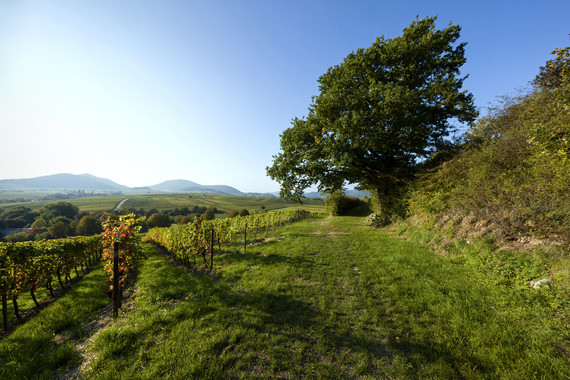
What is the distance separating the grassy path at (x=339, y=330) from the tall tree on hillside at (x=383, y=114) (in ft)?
33.1

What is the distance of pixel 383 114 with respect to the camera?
13344mm

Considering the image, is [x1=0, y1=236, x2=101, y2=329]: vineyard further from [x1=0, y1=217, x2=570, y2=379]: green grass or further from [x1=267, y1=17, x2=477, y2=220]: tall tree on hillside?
[x1=267, y1=17, x2=477, y2=220]: tall tree on hillside

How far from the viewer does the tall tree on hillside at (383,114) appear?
1372 centimetres

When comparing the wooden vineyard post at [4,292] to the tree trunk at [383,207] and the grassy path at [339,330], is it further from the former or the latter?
the tree trunk at [383,207]

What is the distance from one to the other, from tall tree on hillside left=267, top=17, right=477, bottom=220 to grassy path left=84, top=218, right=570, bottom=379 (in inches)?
397

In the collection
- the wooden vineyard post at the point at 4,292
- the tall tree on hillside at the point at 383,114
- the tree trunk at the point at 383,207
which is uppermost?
the tall tree on hillside at the point at 383,114

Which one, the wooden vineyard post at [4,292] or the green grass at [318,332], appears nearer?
the green grass at [318,332]

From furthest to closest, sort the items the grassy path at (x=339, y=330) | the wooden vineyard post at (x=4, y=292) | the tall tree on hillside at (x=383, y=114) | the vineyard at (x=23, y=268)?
the tall tree on hillside at (x=383, y=114), the vineyard at (x=23, y=268), the wooden vineyard post at (x=4, y=292), the grassy path at (x=339, y=330)

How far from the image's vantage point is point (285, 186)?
1808 centimetres

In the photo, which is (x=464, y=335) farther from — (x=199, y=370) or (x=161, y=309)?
(x=161, y=309)

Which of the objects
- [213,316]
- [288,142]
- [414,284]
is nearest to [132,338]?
[213,316]

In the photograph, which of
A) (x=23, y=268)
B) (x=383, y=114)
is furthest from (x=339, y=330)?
(x=383, y=114)

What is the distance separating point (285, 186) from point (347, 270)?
11.2 m

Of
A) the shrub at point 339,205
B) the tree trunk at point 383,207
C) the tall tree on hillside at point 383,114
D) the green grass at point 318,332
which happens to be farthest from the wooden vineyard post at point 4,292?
the shrub at point 339,205
